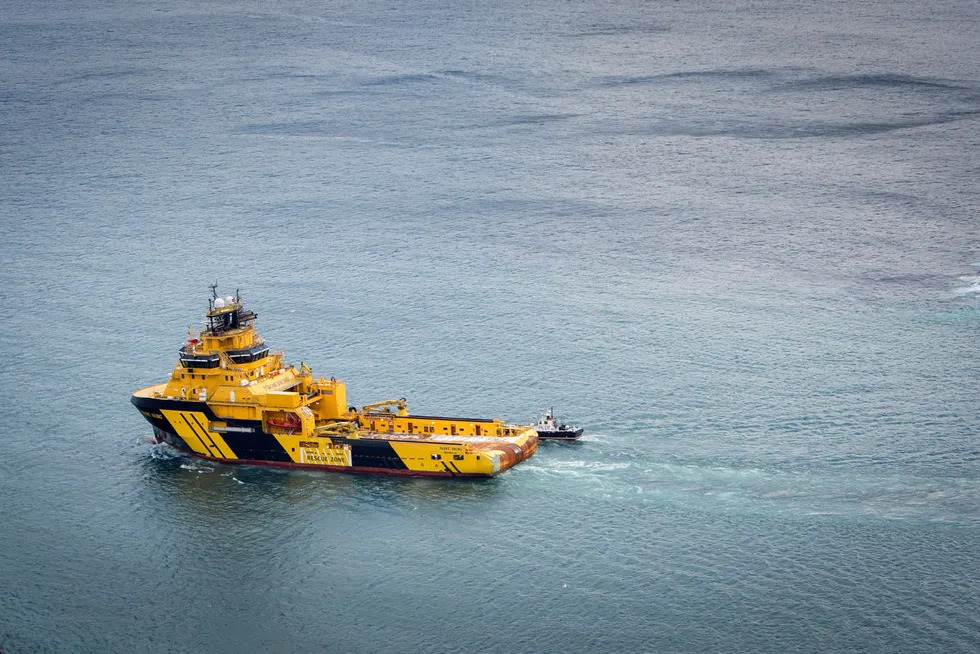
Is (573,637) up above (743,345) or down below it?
below

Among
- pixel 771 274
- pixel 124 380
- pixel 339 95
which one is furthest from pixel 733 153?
pixel 124 380

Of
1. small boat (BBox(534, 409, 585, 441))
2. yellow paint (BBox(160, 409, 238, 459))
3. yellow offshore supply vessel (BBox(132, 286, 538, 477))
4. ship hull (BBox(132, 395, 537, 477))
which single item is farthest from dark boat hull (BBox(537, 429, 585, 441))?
yellow paint (BBox(160, 409, 238, 459))

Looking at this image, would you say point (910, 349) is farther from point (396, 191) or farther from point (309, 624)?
point (396, 191)

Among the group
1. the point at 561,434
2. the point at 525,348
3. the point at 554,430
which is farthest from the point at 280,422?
the point at 525,348

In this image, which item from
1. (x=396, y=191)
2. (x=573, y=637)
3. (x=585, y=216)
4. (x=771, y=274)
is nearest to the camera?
(x=573, y=637)

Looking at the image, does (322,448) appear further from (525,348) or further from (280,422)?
(525,348)

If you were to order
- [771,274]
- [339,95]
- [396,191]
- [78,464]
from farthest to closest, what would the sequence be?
[339,95] → [396,191] → [771,274] → [78,464]

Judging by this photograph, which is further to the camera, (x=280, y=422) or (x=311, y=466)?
(x=280, y=422)
